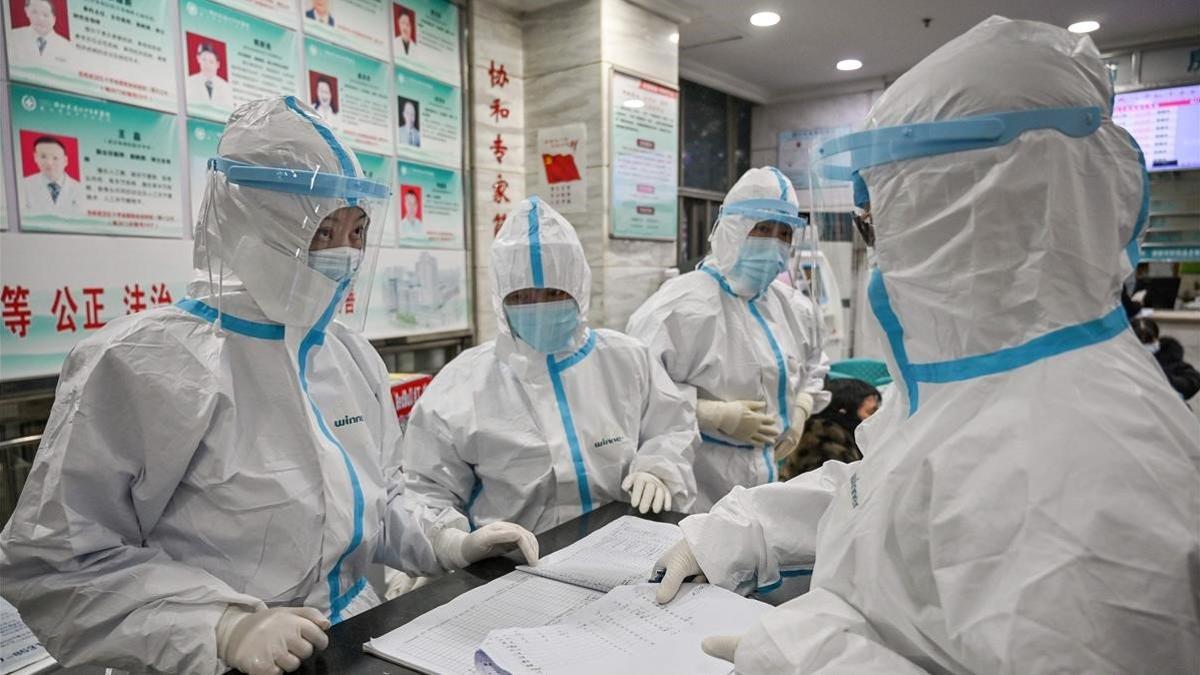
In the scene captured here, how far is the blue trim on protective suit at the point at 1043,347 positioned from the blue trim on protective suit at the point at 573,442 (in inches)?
42.6

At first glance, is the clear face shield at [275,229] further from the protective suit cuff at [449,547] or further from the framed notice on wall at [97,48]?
the framed notice on wall at [97,48]

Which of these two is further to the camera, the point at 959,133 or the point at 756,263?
the point at 756,263

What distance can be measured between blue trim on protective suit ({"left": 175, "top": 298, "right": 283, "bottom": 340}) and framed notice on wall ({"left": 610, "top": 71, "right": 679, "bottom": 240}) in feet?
8.13

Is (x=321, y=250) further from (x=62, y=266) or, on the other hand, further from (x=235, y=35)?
(x=235, y=35)

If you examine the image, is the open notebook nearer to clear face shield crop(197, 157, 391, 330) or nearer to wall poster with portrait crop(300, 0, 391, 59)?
clear face shield crop(197, 157, 391, 330)

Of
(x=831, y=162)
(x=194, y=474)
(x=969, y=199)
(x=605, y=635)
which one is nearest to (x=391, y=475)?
(x=194, y=474)

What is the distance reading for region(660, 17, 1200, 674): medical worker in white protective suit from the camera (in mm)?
631

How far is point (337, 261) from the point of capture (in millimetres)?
1366

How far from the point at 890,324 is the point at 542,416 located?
1029mm

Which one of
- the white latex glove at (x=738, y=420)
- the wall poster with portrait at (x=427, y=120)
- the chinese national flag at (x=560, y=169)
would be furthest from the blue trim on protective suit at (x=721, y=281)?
the wall poster with portrait at (x=427, y=120)

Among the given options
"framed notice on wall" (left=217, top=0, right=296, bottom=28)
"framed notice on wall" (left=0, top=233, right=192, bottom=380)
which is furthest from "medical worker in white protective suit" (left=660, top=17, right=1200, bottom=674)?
"framed notice on wall" (left=217, top=0, right=296, bottom=28)

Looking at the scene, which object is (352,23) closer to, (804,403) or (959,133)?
(804,403)

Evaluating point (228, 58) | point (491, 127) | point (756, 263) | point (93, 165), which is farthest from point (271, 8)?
point (756, 263)

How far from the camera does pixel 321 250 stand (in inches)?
53.0
